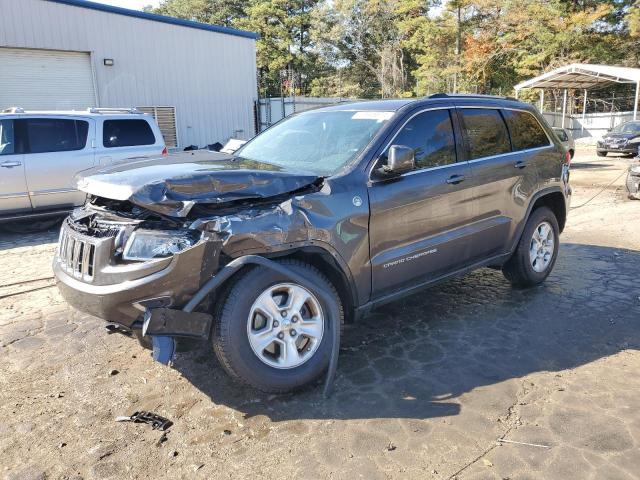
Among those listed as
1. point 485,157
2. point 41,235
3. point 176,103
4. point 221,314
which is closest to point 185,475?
point 221,314

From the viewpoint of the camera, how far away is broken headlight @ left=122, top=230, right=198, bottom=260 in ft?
9.59

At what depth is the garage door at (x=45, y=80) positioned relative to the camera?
44.0 ft

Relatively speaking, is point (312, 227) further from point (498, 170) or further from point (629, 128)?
point (629, 128)

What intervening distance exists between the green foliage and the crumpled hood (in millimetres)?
31054

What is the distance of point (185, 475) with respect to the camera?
8.55 feet

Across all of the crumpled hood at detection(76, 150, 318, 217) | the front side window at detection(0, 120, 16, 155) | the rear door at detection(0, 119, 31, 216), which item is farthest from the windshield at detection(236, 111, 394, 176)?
the front side window at detection(0, 120, 16, 155)

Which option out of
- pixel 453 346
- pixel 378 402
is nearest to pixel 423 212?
pixel 453 346

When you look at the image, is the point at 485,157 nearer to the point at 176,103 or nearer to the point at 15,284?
the point at 15,284

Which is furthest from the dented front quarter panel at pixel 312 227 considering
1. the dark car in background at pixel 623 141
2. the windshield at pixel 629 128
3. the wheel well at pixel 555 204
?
the windshield at pixel 629 128

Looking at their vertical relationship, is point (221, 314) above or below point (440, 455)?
above

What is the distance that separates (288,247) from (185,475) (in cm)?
140

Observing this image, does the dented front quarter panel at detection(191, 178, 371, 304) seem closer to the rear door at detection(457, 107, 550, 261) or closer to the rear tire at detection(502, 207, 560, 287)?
the rear door at detection(457, 107, 550, 261)

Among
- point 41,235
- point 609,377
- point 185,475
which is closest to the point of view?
point 185,475

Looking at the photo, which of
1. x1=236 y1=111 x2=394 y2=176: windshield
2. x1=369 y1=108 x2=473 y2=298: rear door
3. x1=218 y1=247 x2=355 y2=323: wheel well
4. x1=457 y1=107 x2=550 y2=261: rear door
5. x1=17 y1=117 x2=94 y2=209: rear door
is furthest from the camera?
x1=17 y1=117 x2=94 y2=209: rear door
